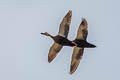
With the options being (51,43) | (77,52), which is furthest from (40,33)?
(77,52)

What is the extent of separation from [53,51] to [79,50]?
46 centimetres

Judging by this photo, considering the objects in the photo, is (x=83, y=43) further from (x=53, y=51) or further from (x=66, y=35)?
(x=53, y=51)

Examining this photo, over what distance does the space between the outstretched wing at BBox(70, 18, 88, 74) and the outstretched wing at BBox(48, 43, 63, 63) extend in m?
0.29

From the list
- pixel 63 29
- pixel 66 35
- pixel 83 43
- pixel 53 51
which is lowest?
pixel 53 51

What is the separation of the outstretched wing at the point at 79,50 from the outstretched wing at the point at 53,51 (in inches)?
11.6

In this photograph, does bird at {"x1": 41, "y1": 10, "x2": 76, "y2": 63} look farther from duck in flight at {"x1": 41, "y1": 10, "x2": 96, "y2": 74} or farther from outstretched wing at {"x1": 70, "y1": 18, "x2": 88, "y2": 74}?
outstretched wing at {"x1": 70, "y1": 18, "x2": 88, "y2": 74}

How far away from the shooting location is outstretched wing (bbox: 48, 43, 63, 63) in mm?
8008

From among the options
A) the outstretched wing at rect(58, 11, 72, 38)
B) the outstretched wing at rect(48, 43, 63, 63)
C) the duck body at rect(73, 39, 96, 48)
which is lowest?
the outstretched wing at rect(48, 43, 63, 63)

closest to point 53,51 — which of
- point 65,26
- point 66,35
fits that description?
point 66,35

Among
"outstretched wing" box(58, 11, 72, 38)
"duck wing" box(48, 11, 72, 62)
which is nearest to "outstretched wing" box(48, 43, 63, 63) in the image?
"duck wing" box(48, 11, 72, 62)

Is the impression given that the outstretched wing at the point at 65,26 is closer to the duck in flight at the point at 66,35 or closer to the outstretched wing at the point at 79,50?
the duck in flight at the point at 66,35

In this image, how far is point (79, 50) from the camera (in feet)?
26.3

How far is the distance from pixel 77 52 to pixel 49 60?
519mm

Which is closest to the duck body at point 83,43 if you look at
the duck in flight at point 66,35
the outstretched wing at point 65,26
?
the duck in flight at point 66,35
